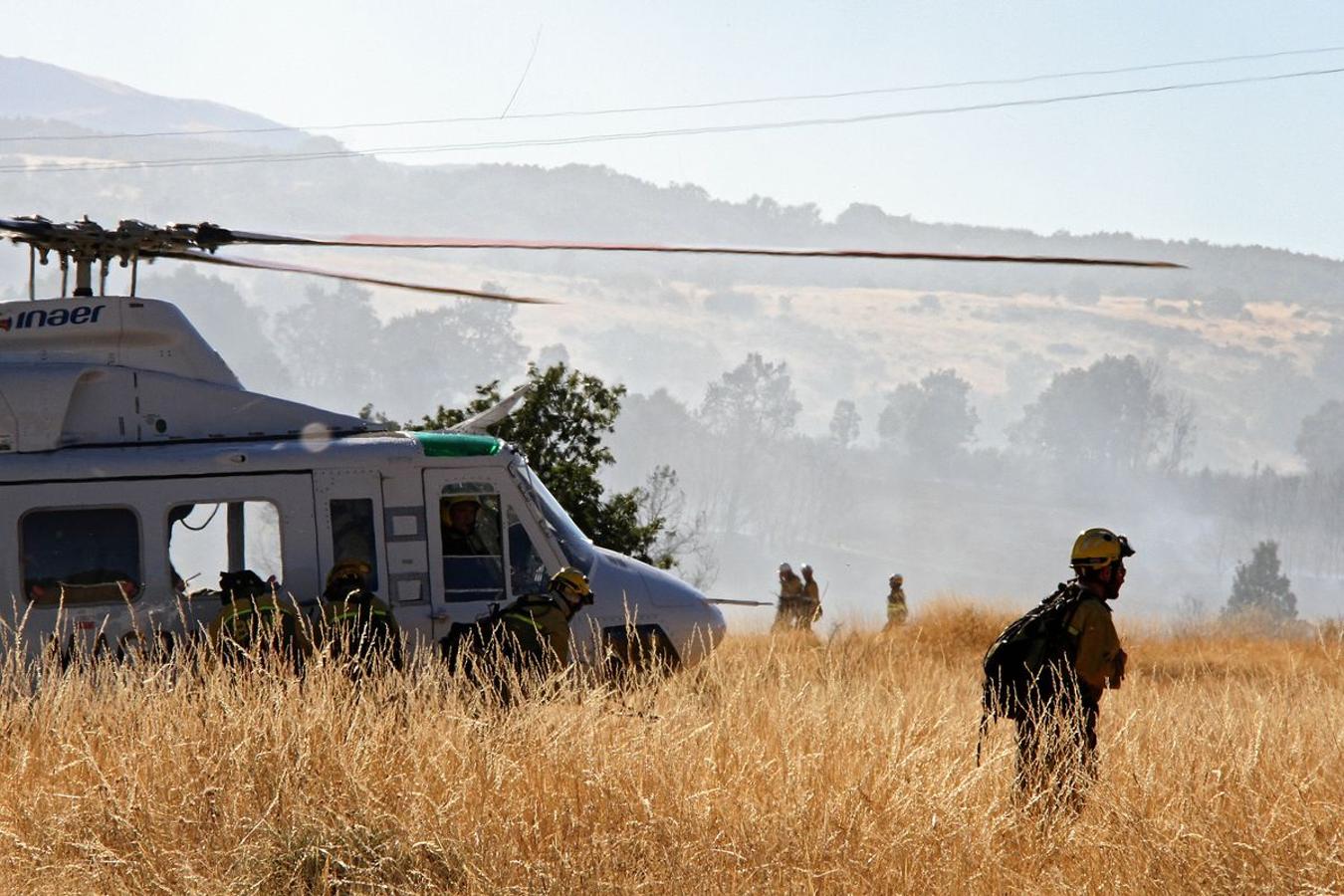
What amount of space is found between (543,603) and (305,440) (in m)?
2.42

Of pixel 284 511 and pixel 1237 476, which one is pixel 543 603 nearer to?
pixel 284 511

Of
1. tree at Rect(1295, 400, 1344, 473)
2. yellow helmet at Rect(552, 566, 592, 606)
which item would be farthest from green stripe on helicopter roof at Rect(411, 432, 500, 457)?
tree at Rect(1295, 400, 1344, 473)

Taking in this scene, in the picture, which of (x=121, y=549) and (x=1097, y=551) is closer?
(x=1097, y=551)

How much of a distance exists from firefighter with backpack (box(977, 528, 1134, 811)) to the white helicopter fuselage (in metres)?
3.13

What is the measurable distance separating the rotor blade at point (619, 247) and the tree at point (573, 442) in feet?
20.3

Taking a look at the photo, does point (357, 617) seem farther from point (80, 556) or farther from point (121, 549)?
point (80, 556)

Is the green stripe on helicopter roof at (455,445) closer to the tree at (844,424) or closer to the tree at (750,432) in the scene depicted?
the tree at (750,432)

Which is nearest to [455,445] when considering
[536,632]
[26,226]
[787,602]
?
[536,632]

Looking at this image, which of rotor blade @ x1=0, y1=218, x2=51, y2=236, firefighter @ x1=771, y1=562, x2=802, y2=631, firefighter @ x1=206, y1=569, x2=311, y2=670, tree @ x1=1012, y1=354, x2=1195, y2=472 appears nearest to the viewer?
firefighter @ x1=206, y1=569, x2=311, y2=670

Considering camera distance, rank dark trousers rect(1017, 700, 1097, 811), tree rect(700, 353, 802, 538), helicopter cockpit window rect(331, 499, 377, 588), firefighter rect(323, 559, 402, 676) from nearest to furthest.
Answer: dark trousers rect(1017, 700, 1097, 811)
firefighter rect(323, 559, 402, 676)
helicopter cockpit window rect(331, 499, 377, 588)
tree rect(700, 353, 802, 538)

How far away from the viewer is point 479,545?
9867 mm

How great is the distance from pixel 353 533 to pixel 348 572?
1.44ft

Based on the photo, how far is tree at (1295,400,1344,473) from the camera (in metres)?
185

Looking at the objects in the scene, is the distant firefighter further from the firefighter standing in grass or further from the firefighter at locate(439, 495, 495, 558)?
the firefighter standing in grass
